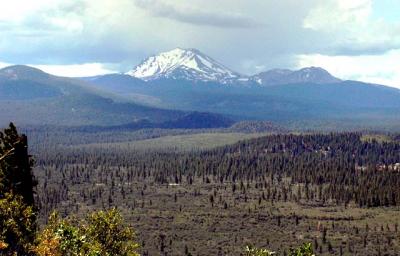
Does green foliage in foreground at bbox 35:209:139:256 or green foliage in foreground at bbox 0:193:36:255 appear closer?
green foliage in foreground at bbox 35:209:139:256

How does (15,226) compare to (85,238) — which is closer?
(15,226)

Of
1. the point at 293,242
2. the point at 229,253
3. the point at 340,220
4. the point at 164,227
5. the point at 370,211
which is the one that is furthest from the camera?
the point at 370,211

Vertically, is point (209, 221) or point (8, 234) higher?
point (8, 234)

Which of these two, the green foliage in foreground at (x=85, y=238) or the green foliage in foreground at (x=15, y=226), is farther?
the green foliage in foreground at (x=15, y=226)

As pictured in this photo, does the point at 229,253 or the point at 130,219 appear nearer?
the point at 229,253

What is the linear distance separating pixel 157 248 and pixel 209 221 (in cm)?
3351

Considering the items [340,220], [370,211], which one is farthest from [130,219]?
[370,211]

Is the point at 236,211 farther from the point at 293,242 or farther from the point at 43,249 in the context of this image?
the point at 43,249

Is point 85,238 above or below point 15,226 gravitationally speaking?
below

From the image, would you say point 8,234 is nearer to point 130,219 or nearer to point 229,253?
point 229,253

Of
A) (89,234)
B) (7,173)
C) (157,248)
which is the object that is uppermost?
(7,173)

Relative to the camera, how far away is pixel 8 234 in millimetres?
49094

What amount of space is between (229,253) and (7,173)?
3740 inches

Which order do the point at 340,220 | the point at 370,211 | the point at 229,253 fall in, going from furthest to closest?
the point at 370,211, the point at 340,220, the point at 229,253
